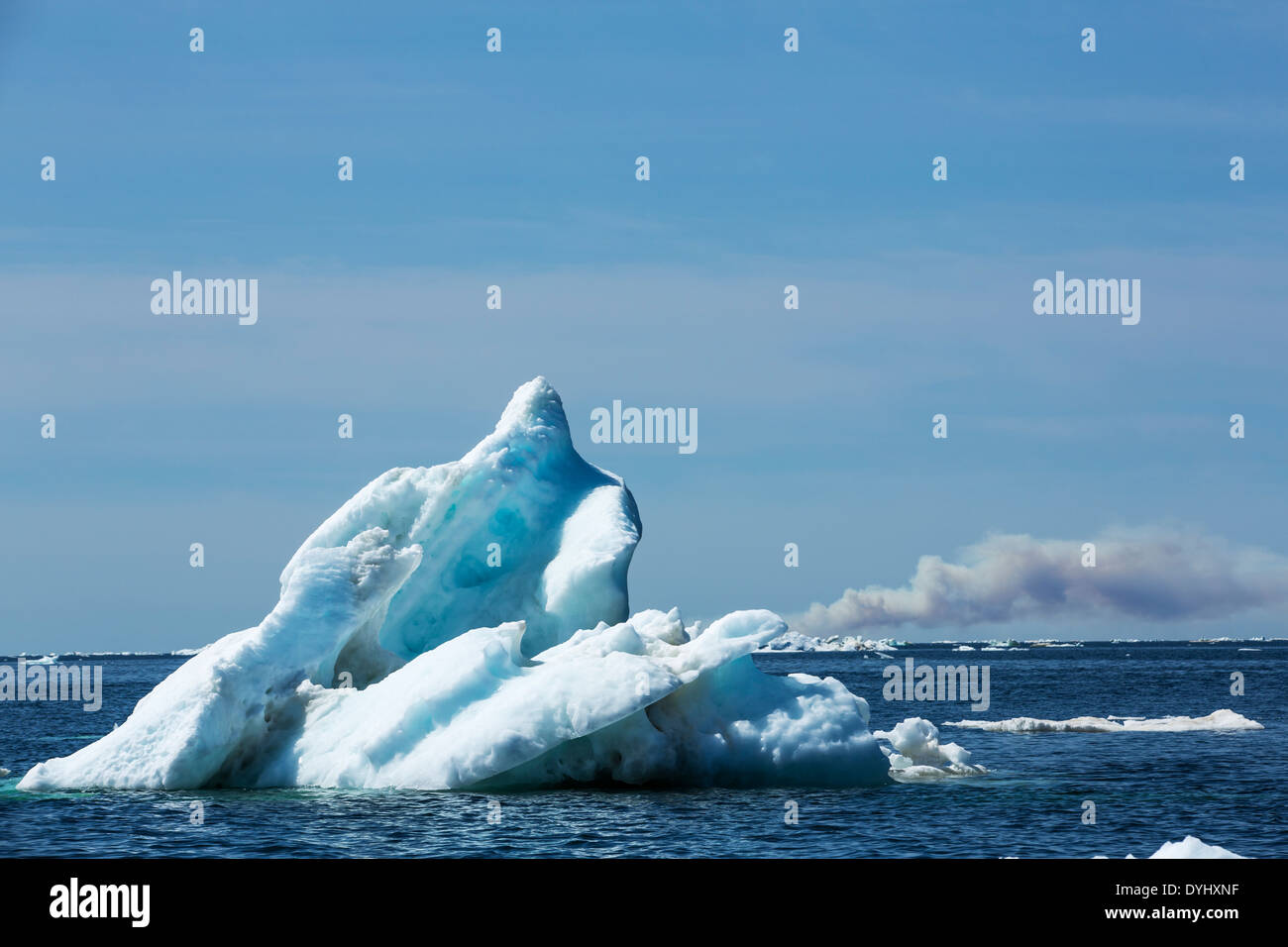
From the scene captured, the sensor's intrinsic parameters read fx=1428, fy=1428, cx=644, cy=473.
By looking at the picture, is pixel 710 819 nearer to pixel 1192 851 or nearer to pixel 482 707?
pixel 482 707

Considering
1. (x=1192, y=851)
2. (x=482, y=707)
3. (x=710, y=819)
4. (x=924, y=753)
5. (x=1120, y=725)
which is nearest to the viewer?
(x=1192, y=851)

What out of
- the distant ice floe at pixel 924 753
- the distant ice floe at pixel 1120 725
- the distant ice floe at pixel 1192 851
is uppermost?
the distant ice floe at pixel 1192 851

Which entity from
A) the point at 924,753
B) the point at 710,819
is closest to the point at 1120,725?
the point at 924,753

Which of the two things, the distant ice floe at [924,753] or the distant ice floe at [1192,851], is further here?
the distant ice floe at [924,753]

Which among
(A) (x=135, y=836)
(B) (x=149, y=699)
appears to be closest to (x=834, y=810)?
(A) (x=135, y=836)

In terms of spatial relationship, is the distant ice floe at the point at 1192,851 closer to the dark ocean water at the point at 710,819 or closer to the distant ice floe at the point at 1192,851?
the distant ice floe at the point at 1192,851

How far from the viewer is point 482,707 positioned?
24641 millimetres

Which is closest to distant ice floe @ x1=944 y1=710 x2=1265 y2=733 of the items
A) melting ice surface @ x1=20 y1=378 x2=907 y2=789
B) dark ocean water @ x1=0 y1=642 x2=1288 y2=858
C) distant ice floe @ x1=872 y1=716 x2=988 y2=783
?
dark ocean water @ x1=0 y1=642 x2=1288 y2=858

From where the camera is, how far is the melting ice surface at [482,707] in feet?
79.9

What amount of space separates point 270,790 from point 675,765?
7.28m

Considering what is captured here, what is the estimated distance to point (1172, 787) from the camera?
94.3 ft

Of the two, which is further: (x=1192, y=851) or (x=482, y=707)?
(x=482, y=707)

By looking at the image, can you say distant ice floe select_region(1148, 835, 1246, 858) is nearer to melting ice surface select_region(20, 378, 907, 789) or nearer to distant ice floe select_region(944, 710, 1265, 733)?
melting ice surface select_region(20, 378, 907, 789)

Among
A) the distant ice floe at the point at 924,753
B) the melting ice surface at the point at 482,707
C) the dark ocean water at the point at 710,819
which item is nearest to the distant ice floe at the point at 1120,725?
the dark ocean water at the point at 710,819
